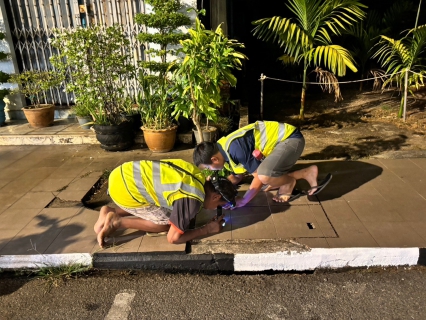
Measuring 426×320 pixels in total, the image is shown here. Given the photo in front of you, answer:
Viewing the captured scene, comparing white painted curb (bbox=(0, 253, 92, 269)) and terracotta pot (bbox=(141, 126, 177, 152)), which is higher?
terracotta pot (bbox=(141, 126, 177, 152))

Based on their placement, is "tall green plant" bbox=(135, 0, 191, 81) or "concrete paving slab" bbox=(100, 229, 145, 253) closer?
"concrete paving slab" bbox=(100, 229, 145, 253)

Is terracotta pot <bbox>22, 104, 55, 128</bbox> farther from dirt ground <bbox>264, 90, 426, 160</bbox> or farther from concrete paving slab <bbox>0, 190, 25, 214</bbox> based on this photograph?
dirt ground <bbox>264, 90, 426, 160</bbox>

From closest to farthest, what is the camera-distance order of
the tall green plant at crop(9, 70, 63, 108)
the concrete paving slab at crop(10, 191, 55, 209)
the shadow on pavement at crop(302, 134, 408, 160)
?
the concrete paving slab at crop(10, 191, 55, 209) → the shadow on pavement at crop(302, 134, 408, 160) → the tall green plant at crop(9, 70, 63, 108)

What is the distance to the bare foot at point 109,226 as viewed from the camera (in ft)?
10.8

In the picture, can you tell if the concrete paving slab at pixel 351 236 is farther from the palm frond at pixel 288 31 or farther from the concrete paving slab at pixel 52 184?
the palm frond at pixel 288 31

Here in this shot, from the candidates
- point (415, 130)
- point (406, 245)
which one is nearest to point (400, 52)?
point (415, 130)

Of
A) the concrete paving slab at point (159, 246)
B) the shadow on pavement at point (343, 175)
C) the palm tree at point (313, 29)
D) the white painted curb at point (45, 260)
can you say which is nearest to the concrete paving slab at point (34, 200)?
the white painted curb at point (45, 260)

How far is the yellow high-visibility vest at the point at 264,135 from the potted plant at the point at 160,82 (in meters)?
2.17

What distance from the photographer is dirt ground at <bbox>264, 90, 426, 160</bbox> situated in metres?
5.60

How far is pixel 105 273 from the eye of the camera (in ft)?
10.5

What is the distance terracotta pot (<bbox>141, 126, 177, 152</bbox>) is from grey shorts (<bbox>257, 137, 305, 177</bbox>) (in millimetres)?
2352

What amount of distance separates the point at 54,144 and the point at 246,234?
14.8 feet

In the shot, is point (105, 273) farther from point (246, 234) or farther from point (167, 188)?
point (246, 234)

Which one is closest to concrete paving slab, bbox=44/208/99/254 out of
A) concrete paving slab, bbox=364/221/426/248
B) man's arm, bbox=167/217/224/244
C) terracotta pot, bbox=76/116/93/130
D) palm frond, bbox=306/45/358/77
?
man's arm, bbox=167/217/224/244
